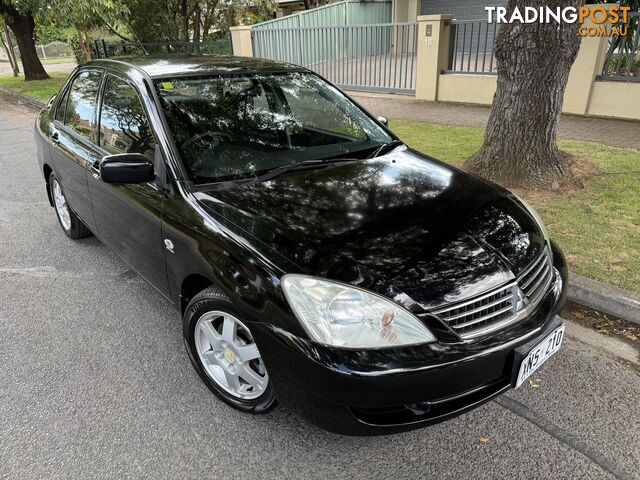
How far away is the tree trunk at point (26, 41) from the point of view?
16694mm

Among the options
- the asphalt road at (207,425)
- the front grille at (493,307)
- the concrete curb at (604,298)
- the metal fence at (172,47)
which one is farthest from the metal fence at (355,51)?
the front grille at (493,307)

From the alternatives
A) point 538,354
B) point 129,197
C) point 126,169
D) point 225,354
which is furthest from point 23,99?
point 538,354

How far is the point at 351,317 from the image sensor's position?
1.86m

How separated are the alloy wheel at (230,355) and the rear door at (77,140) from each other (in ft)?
5.25

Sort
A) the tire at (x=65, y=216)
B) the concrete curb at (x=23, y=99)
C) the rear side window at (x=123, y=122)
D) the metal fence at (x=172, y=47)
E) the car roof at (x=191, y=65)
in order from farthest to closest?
the metal fence at (x=172, y=47) → the concrete curb at (x=23, y=99) → the tire at (x=65, y=216) → the car roof at (x=191, y=65) → the rear side window at (x=123, y=122)

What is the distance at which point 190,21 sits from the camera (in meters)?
18.6

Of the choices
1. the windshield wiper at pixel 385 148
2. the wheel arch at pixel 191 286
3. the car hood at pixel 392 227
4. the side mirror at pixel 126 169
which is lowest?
the wheel arch at pixel 191 286

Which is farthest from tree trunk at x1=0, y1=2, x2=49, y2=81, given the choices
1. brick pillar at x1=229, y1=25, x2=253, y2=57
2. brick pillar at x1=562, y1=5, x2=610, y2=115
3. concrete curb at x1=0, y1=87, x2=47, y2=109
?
brick pillar at x1=562, y1=5, x2=610, y2=115

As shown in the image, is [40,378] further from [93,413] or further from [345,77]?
[345,77]

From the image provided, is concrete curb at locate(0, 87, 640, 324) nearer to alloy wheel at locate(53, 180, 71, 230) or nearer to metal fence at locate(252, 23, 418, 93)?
alloy wheel at locate(53, 180, 71, 230)

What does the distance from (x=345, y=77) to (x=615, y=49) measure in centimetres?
642

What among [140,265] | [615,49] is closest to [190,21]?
[615,49]

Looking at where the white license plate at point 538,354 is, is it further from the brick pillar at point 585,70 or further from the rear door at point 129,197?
the brick pillar at point 585,70

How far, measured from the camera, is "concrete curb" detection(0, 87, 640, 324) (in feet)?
10.2
